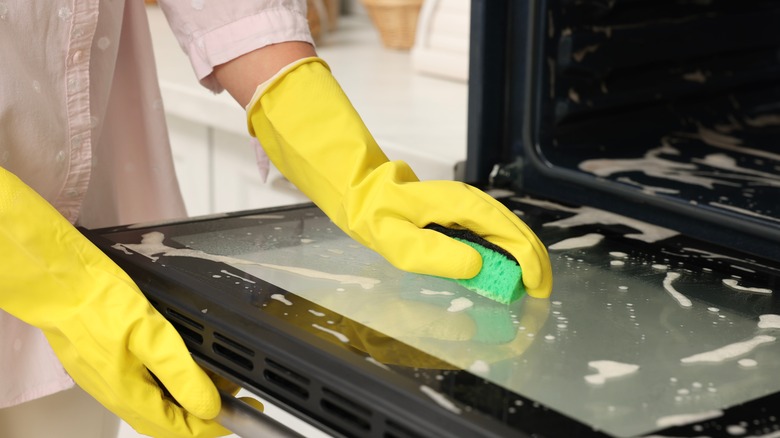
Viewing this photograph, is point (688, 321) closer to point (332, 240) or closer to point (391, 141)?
point (332, 240)

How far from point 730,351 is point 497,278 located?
197 millimetres

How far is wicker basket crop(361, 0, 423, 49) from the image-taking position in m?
2.42

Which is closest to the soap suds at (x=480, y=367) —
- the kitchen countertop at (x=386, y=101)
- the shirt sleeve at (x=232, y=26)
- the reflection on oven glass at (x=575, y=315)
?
the reflection on oven glass at (x=575, y=315)

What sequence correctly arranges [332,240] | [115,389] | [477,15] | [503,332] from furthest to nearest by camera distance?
[477,15], [332,240], [115,389], [503,332]

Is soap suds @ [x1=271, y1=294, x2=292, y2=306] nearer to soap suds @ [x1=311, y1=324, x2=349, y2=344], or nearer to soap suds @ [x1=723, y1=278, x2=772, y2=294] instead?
soap suds @ [x1=311, y1=324, x2=349, y2=344]

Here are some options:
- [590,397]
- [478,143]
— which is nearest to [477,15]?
[478,143]

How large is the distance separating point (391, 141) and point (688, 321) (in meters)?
0.77

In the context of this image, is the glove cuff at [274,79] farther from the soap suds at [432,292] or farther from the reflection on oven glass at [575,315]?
the soap suds at [432,292]

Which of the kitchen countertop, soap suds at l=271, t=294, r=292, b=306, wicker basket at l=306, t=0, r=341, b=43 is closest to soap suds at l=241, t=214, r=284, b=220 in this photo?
soap suds at l=271, t=294, r=292, b=306

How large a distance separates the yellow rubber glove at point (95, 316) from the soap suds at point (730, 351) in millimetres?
402

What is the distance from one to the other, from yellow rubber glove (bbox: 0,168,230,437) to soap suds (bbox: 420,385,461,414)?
10.5 inches

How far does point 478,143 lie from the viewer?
4.25 ft

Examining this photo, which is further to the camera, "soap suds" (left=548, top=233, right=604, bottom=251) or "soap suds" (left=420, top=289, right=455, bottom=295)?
"soap suds" (left=548, top=233, right=604, bottom=251)

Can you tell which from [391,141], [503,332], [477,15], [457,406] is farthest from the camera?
[391,141]
